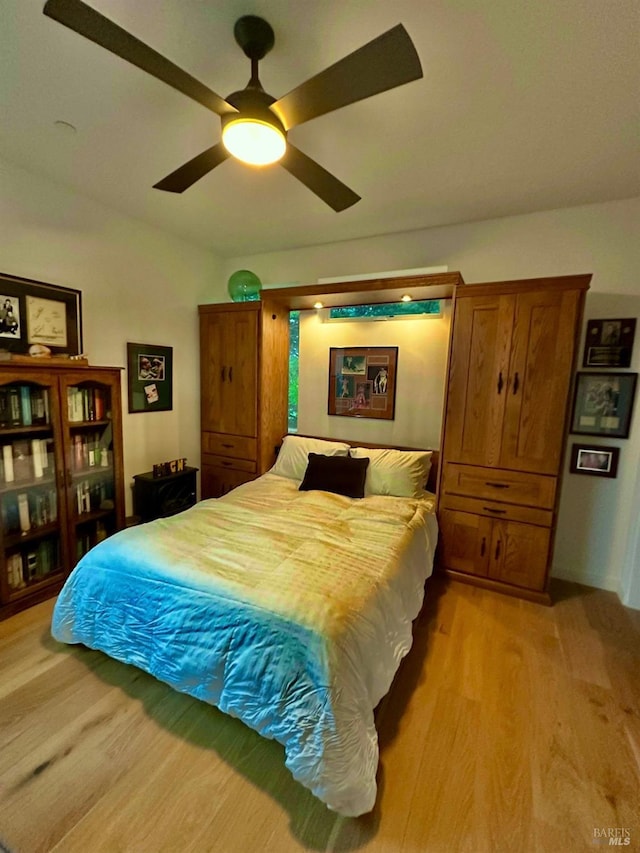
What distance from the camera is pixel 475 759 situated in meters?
1.46

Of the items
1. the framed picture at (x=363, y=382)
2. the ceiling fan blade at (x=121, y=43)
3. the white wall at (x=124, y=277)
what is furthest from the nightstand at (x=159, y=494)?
the ceiling fan blade at (x=121, y=43)

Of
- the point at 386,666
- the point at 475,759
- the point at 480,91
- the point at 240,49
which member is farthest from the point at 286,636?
the point at 480,91

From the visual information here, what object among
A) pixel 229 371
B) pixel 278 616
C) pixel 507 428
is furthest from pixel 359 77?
pixel 229 371

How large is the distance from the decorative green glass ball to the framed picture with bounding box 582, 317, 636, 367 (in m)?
2.75

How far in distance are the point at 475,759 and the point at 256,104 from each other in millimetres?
2696

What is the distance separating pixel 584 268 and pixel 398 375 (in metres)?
1.52

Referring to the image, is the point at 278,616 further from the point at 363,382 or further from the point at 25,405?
the point at 363,382

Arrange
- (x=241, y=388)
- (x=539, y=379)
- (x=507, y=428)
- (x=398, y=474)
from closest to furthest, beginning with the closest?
(x=539, y=379) < (x=507, y=428) < (x=398, y=474) < (x=241, y=388)

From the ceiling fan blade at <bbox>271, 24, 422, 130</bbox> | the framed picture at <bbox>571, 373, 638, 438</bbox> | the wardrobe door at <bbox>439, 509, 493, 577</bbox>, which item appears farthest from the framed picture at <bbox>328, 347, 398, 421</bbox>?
the ceiling fan blade at <bbox>271, 24, 422, 130</bbox>

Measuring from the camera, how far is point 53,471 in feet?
7.83

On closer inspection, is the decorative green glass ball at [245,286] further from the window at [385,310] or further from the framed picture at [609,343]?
the framed picture at [609,343]

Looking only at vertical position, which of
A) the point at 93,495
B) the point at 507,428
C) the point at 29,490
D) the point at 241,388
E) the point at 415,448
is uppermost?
the point at 241,388

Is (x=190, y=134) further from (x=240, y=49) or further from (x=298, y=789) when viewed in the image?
(x=298, y=789)

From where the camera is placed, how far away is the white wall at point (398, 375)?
10.1ft
